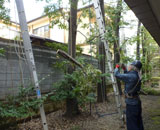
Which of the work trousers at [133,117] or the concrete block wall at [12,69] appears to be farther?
the concrete block wall at [12,69]

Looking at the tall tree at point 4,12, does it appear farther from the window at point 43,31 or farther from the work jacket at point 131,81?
the window at point 43,31

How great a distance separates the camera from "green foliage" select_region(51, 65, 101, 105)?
149 inches

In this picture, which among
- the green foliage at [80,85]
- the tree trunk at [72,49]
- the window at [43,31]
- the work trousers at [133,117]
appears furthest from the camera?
the window at [43,31]

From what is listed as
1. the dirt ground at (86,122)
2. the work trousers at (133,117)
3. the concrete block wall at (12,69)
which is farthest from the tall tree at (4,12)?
the work trousers at (133,117)

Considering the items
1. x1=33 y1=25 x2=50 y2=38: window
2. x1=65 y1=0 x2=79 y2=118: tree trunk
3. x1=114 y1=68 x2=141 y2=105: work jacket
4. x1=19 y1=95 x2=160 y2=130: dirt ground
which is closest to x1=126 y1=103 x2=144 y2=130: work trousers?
x1=114 y1=68 x2=141 y2=105: work jacket

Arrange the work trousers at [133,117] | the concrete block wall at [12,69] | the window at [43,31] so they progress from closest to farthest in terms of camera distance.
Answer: the work trousers at [133,117], the concrete block wall at [12,69], the window at [43,31]

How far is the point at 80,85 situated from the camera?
3.83 metres

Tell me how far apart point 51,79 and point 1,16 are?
116 inches

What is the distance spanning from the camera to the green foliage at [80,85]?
3.78 m

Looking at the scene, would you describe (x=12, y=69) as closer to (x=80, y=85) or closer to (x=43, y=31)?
(x=80, y=85)

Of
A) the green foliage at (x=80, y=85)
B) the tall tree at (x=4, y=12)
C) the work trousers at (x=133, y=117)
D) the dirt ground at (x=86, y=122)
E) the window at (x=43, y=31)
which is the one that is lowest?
the dirt ground at (x=86, y=122)

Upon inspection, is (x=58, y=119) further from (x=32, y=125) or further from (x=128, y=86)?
(x=128, y=86)

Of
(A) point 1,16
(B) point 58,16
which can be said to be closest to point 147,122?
(B) point 58,16

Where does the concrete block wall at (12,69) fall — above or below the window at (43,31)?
below
